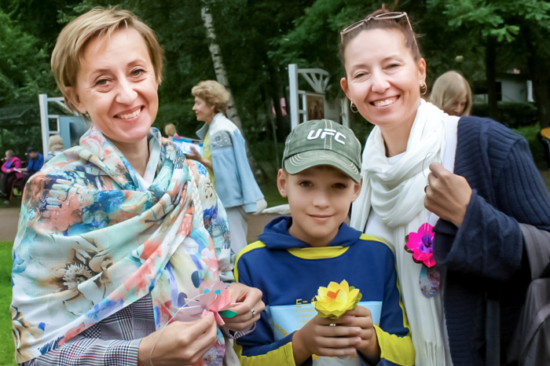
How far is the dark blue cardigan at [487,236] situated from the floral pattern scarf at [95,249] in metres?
0.87

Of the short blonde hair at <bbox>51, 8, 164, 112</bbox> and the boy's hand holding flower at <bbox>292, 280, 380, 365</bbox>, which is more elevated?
the short blonde hair at <bbox>51, 8, 164, 112</bbox>

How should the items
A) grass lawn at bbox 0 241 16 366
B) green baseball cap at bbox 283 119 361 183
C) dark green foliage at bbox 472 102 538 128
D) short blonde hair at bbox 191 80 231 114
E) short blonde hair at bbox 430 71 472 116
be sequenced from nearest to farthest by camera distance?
green baseball cap at bbox 283 119 361 183 < short blonde hair at bbox 430 71 472 116 < grass lawn at bbox 0 241 16 366 < short blonde hair at bbox 191 80 231 114 < dark green foliage at bbox 472 102 538 128

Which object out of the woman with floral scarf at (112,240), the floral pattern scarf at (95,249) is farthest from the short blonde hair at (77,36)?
the floral pattern scarf at (95,249)

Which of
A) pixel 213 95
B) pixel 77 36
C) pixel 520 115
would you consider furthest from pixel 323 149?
pixel 520 115

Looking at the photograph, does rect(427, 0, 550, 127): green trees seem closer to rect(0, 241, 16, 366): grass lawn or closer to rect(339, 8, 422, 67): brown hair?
rect(339, 8, 422, 67): brown hair

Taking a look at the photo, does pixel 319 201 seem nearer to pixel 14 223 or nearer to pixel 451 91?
pixel 451 91

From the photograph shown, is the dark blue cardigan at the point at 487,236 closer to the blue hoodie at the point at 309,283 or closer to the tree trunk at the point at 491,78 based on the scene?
the blue hoodie at the point at 309,283

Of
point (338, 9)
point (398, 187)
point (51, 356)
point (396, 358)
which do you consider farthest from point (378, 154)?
point (338, 9)

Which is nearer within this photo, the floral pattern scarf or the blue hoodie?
the floral pattern scarf

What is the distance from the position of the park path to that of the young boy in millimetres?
6371

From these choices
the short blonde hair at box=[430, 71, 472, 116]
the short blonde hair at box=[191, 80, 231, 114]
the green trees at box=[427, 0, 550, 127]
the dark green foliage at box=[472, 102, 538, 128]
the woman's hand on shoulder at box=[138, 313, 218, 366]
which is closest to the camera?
the woman's hand on shoulder at box=[138, 313, 218, 366]

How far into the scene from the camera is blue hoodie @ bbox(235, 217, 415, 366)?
6.35ft

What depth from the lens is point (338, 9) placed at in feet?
39.7

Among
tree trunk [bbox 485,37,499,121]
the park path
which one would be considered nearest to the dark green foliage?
tree trunk [bbox 485,37,499,121]
